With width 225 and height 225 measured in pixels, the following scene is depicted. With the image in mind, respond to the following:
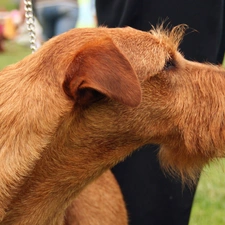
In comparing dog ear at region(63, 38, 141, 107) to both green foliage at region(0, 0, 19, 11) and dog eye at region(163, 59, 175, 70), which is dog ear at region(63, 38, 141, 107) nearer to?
dog eye at region(163, 59, 175, 70)

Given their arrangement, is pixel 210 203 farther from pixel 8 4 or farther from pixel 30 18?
pixel 8 4

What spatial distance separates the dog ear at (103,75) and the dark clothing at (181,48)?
103cm

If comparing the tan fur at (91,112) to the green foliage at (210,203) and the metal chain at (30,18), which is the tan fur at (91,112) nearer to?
the metal chain at (30,18)

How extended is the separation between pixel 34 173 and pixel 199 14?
4.69 ft

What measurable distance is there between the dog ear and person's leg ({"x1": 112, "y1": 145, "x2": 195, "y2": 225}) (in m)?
1.25

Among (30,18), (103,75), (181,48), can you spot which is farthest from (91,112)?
(181,48)

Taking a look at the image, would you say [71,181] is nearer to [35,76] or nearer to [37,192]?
[37,192]

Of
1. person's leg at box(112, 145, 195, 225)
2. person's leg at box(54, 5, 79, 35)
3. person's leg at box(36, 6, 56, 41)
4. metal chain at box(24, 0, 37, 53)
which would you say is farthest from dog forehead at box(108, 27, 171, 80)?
person's leg at box(54, 5, 79, 35)

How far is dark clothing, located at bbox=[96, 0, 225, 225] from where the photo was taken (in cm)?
342

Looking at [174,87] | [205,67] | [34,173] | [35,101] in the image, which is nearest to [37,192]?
[34,173]

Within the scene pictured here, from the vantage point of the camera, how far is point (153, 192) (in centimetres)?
370

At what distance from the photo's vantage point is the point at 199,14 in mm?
3414

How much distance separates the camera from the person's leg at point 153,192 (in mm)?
3668

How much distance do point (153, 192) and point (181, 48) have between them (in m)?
0.88
